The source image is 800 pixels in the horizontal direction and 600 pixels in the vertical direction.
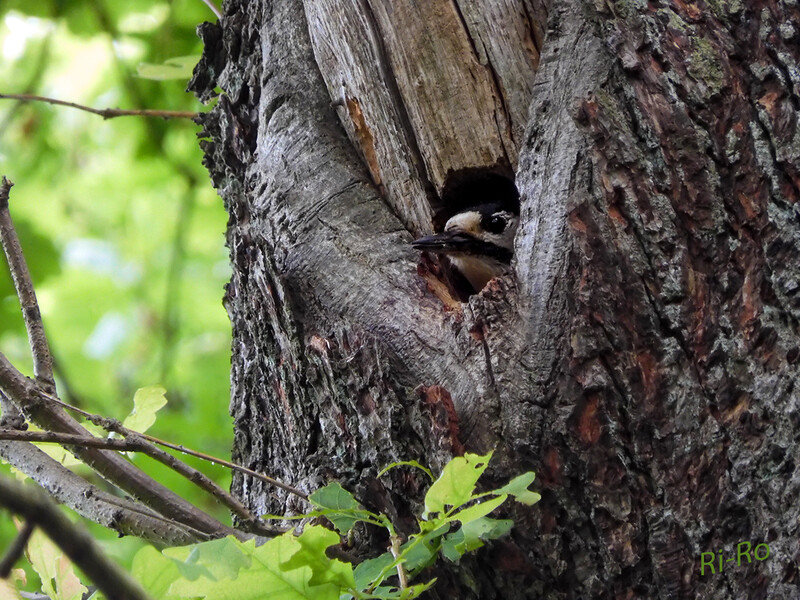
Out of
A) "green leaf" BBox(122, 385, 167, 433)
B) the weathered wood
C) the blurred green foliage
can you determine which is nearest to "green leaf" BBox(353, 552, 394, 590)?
"green leaf" BBox(122, 385, 167, 433)

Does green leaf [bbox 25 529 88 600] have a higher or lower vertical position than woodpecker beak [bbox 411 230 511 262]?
lower

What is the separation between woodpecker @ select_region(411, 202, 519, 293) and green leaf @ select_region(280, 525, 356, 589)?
1.23 m

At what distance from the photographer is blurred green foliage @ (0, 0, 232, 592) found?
4.44 meters

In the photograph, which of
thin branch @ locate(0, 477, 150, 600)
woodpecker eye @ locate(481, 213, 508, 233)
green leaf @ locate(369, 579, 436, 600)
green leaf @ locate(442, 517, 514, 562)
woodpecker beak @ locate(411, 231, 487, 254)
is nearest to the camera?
thin branch @ locate(0, 477, 150, 600)

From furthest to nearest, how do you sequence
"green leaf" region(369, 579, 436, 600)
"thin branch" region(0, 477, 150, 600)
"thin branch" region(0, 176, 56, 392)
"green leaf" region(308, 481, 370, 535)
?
"thin branch" region(0, 176, 56, 392) < "green leaf" region(308, 481, 370, 535) < "green leaf" region(369, 579, 436, 600) < "thin branch" region(0, 477, 150, 600)

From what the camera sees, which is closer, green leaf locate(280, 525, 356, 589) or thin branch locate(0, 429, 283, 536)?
green leaf locate(280, 525, 356, 589)

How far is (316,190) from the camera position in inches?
101

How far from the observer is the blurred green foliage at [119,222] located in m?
4.44

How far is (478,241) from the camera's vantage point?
309 centimetres

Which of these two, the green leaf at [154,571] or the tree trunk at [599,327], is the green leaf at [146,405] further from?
the green leaf at [154,571]

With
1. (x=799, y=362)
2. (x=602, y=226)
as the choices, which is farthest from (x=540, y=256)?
(x=799, y=362)

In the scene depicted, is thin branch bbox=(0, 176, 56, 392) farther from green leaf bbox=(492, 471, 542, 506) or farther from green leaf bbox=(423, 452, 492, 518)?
green leaf bbox=(492, 471, 542, 506)

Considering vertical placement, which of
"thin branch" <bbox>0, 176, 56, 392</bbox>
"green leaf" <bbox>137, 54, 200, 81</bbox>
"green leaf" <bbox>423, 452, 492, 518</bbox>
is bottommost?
"green leaf" <bbox>423, 452, 492, 518</bbox>

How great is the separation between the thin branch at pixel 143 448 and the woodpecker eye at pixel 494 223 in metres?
1.64
